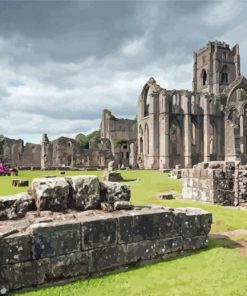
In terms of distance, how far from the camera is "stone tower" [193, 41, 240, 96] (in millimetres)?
75438

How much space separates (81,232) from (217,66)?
76.7 m

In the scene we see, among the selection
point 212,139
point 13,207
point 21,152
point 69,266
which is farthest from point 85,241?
point 21,152

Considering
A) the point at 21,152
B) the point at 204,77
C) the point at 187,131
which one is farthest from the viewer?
→ the point at 204,77

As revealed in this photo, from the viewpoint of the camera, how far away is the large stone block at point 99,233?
480 cm

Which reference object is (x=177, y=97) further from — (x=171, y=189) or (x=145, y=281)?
(x=145, y=281)

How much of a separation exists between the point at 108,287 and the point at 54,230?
1066 mm

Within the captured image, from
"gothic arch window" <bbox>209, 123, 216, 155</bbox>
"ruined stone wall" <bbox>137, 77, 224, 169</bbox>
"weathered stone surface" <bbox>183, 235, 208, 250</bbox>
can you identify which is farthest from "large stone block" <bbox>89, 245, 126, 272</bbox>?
"gothic arch window" <bbox>209, 123, 216, 155</bbox>

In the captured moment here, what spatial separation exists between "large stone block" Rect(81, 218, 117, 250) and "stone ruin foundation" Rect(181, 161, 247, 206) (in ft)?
26.9

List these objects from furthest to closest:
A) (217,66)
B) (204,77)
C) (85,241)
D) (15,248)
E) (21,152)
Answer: (204,77) < (217,66) < (21,152) < (85,241) < (15,248)

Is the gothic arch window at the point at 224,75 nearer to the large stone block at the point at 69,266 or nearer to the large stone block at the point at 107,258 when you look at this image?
the large stone block at the point at 107,258

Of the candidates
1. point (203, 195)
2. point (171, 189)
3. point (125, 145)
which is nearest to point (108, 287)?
point (203, 195)

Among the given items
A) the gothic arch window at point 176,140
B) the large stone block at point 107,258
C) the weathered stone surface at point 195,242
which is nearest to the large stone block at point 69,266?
the large stone block at point 107,258

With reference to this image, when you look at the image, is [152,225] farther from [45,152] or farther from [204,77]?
[204,77]

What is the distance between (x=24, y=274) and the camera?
4.30 metres
